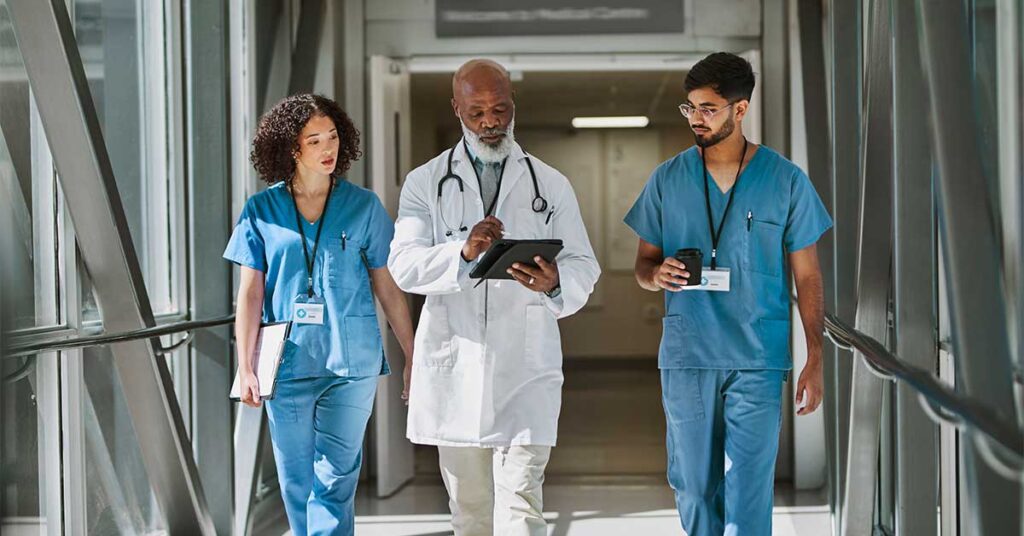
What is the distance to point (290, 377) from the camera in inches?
123

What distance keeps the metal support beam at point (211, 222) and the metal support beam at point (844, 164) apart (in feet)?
6.86

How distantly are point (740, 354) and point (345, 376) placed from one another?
106 cm

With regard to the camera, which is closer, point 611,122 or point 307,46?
point 307,46

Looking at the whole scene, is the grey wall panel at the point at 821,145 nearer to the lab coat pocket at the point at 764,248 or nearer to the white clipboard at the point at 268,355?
the lab coat pocket at the point at 764,248

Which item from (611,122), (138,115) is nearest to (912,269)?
(138,115)

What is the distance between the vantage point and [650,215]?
3.09 m

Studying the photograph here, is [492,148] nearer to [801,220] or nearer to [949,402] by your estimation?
[801,220]

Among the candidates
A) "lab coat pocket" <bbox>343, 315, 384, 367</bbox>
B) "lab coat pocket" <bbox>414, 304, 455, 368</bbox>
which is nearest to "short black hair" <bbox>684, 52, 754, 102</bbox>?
"lab coat pocket" <bbox>414, 304, 455, 368</bbox>

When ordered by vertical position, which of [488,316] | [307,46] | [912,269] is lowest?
[488,316]

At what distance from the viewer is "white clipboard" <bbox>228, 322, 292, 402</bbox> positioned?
10.0ft

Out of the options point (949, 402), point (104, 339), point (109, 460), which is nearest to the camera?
point (949, 402)

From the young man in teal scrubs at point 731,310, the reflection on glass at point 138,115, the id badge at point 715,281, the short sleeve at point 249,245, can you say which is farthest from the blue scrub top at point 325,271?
the id badge at point 715,281

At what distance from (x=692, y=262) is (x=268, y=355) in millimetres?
1154

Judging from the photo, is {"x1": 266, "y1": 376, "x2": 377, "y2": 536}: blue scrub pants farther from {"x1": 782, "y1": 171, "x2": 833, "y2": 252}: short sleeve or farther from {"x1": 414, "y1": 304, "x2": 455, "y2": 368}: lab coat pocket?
{"x1": 782, "y1": 171, "x2": 833, "y2": 252}: short sleeve
